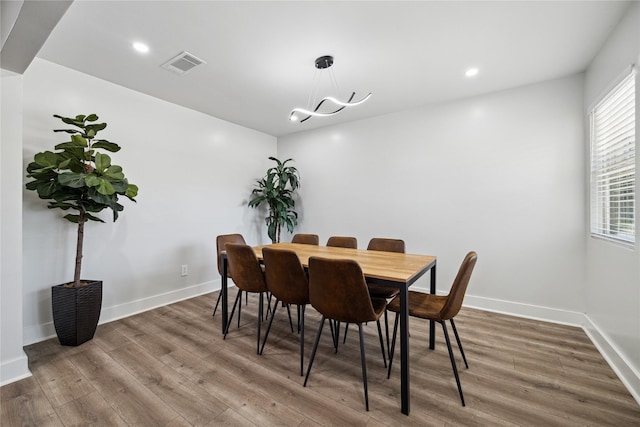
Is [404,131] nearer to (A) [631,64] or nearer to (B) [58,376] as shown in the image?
(A) [631,64]

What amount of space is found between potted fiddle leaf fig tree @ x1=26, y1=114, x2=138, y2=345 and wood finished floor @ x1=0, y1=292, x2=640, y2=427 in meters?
0.24

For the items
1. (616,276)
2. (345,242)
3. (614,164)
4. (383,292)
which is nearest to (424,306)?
(383,292)

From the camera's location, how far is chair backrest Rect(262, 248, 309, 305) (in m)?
1.94

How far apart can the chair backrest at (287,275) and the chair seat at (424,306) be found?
2.19 ft

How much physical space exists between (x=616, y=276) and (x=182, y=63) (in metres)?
4.14

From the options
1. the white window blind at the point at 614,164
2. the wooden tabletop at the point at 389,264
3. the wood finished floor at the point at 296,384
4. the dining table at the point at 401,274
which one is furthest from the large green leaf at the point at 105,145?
the white window blind at the point at 614,164

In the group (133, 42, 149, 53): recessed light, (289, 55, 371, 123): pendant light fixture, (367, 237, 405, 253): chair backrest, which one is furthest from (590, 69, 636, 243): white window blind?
(133, 42, 149, 53): recessed light

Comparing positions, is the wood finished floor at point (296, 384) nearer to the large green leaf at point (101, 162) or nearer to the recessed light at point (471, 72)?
the large green leaf at point (101, 162)

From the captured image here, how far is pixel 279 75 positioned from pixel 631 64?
9.09 feet

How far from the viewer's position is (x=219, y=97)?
3.31 m

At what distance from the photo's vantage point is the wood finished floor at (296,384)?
1.55m

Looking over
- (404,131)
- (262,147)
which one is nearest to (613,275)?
(404,131)

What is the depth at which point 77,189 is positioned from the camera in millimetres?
2314

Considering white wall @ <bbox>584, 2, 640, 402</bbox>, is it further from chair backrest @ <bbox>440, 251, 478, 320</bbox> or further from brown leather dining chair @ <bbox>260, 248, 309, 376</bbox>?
brown leather dining chair @ <bbox>260, 248, 309, 376</bbox>
